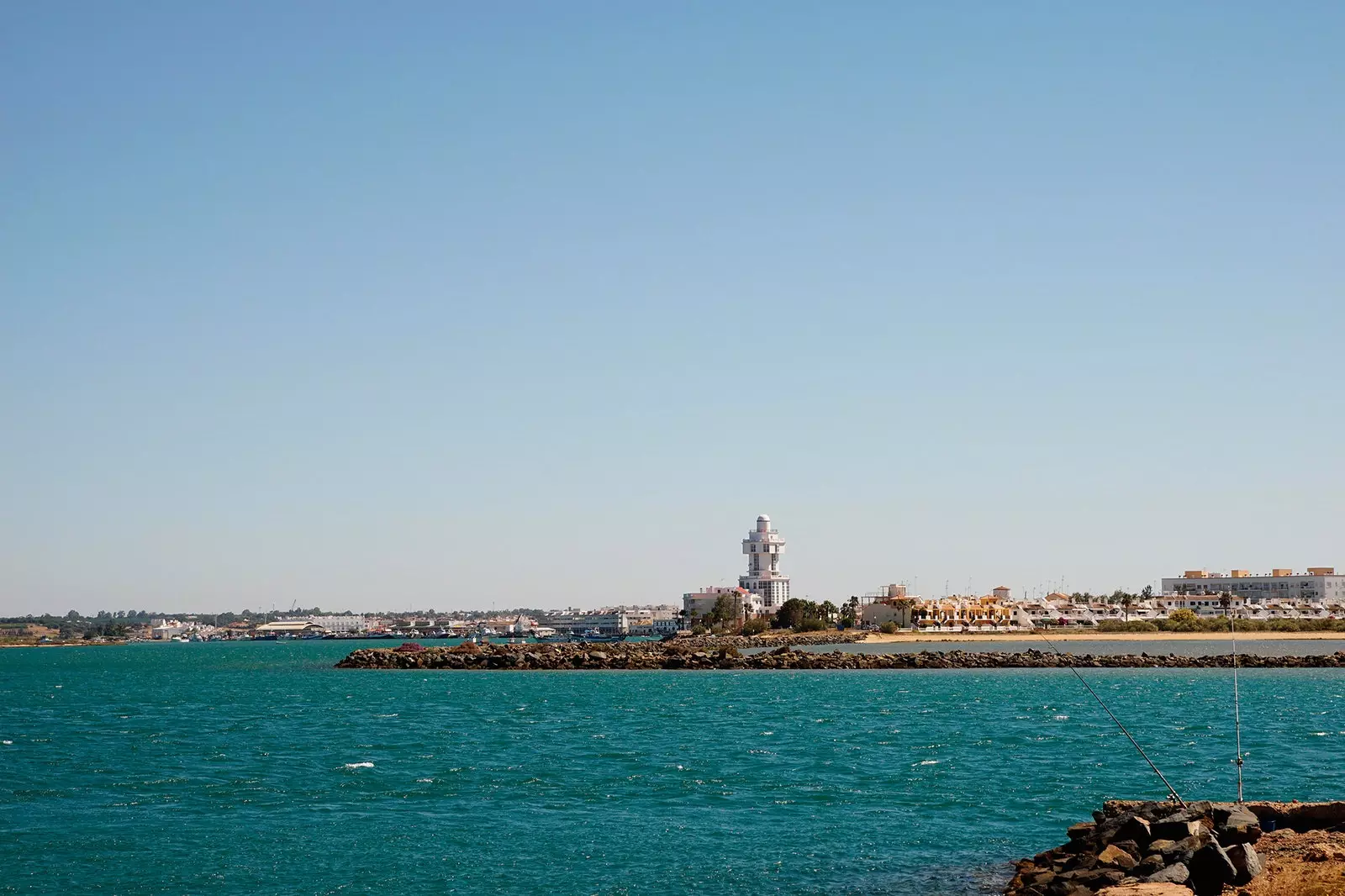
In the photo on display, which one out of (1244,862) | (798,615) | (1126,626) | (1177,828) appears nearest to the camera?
(1244,862)

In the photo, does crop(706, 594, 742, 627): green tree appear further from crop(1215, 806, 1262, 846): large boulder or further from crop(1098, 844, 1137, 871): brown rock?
crop(1098, 844, 1137, 871): brown rock

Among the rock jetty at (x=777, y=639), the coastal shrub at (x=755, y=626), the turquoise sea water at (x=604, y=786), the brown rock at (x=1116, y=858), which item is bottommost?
the rock jetty at (x=777, y=639)

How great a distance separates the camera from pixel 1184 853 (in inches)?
802

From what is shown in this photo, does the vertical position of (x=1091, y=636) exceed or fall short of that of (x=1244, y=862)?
it falls short

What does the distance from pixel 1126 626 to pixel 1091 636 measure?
12279 mm

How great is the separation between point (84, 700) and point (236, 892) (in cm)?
5926

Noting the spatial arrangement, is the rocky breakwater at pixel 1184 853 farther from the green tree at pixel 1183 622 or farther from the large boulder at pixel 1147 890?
the green tree at pixel 1183 622

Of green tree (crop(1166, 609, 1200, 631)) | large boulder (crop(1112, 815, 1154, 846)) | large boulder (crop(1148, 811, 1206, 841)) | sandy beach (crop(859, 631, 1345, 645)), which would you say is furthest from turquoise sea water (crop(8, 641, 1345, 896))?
green tree (crop(1166, 609, 1200, 631))

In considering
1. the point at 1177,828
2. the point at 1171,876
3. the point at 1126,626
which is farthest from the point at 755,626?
the point at 1171,876

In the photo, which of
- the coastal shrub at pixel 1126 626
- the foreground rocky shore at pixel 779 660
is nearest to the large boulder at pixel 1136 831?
the foreground rocky shore at pixel 779 660

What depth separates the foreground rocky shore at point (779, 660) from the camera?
96188 millimetres

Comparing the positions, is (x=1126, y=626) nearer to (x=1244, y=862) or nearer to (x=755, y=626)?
(x=755, y=626)

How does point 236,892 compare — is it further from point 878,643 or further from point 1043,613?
point 1043,613

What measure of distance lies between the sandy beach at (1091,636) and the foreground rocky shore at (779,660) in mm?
44546
